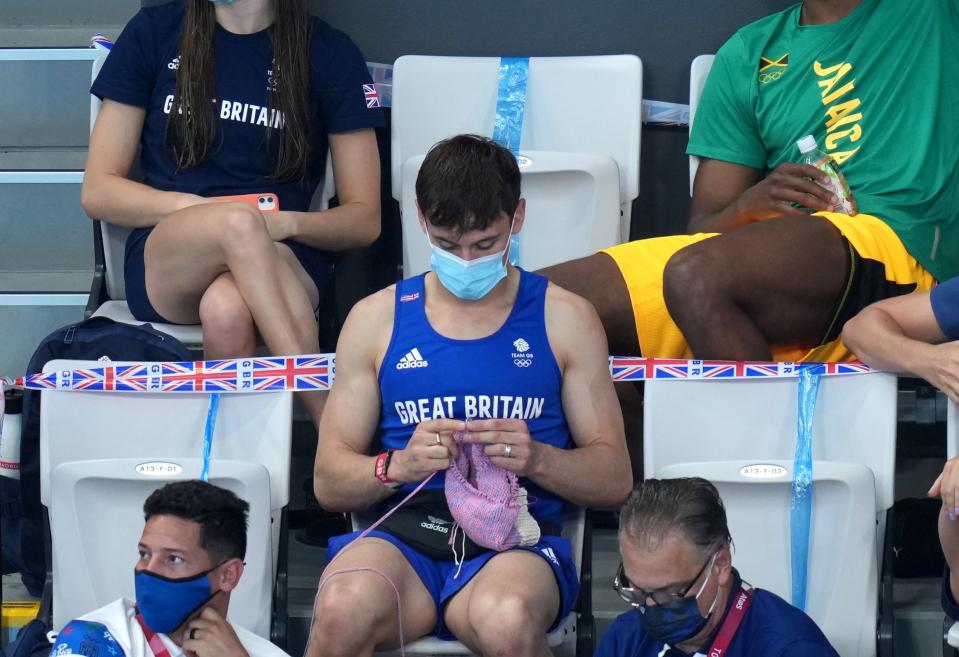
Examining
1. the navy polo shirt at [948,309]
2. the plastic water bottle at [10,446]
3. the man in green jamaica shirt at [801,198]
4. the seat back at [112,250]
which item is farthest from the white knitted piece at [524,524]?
the seat back at [112,250]

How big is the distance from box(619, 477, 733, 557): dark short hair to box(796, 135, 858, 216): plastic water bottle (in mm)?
1386

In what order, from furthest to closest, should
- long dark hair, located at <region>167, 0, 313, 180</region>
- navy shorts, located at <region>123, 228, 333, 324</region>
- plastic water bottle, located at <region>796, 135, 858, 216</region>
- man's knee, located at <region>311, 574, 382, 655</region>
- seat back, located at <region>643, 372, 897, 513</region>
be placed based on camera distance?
long dark hair, located at <region>167, 0, 313, 180</region>, navy shorts, located at <region>123, 228, 333, 324</region>, plastic water bottle, located at <region>796, 135, 858, 216</region>, seat back, located at <region>643, 372, 897, 513</region>, man's knee, located at <region>311, 574, 382, 655</region>

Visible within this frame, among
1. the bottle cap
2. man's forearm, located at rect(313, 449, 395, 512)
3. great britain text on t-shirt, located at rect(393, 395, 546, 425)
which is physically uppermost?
the bottle cap

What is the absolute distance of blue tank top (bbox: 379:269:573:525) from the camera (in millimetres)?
2926

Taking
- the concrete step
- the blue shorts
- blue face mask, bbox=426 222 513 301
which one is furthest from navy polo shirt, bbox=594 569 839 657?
the concrete step

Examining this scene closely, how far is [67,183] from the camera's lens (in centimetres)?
433

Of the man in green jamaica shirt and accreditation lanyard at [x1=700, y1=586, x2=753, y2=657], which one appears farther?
→ the man in green jamaica shirt

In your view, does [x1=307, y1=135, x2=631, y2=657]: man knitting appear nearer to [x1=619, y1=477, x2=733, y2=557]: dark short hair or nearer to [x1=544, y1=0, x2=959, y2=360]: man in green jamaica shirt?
[x1=619, y1=477, x2=733, y2=557]: dark short hair

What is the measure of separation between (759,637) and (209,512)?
3.26 ft

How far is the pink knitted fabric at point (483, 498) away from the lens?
2.78m

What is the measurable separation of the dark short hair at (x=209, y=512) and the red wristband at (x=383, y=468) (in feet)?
0.98

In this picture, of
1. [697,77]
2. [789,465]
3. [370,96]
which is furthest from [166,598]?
[697,77]

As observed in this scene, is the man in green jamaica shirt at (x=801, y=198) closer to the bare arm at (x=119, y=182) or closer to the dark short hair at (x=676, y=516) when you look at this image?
the dark short hair at (x=676, y=516)

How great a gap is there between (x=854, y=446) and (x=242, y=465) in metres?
1.29
